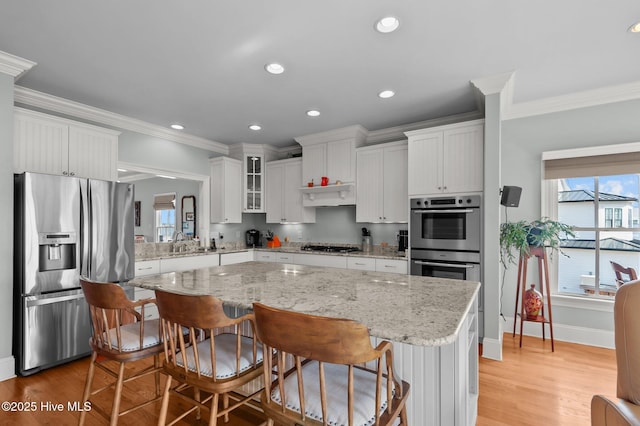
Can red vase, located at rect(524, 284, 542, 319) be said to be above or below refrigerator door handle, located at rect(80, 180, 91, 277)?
below

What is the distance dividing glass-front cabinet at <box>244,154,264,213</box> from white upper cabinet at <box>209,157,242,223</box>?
0.49 feet

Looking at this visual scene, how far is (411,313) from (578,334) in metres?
3.18

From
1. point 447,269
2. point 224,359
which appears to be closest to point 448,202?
point 447,269

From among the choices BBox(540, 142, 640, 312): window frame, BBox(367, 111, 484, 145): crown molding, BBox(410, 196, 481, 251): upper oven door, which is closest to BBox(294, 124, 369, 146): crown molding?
BBox(367, 111, 484, 145): crown molding

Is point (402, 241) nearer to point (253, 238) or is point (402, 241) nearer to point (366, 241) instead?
point (366, 241)

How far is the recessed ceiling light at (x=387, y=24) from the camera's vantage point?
2.00 meters

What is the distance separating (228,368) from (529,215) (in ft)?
11.7

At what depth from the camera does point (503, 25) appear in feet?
6.78

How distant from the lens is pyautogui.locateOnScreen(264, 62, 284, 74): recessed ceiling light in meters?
2.58

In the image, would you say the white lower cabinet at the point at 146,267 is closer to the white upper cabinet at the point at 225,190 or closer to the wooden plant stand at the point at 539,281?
the white upper cabinet at the point at 225,190

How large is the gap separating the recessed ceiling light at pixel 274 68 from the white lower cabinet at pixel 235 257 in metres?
2.81

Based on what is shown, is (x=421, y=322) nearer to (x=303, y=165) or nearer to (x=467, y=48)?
(x=467, y=48)

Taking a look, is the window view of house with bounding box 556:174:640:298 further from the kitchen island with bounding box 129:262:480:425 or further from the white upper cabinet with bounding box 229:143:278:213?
→ the white upper cabinet with bounding box 229:143:278:213

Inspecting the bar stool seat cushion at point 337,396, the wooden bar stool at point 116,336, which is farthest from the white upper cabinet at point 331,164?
the bar stool seat cushion at point 337,396
